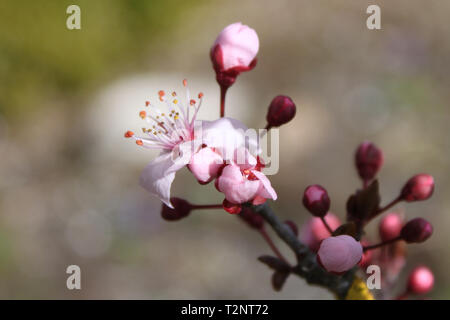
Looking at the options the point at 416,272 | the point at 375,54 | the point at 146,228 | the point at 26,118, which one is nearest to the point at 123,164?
the point at 146,228

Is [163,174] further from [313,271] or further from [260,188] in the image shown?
[313,271]

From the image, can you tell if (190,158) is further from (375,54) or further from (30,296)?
(375,54)

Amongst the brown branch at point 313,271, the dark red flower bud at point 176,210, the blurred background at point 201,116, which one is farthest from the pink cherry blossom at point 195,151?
the blurred background at point 201,116

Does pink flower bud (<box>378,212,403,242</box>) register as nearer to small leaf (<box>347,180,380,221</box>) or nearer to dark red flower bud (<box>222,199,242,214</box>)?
small leaf (<box>347,180,380,221</box>)

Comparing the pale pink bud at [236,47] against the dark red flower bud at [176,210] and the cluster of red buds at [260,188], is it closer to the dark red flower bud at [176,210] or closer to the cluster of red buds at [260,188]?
the cluster of red buds at [260,188]

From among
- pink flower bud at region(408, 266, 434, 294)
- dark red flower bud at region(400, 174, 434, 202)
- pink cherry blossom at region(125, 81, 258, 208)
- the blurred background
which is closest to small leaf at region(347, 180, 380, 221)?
dark red flower bud at region(400, 174, 434, 202)
